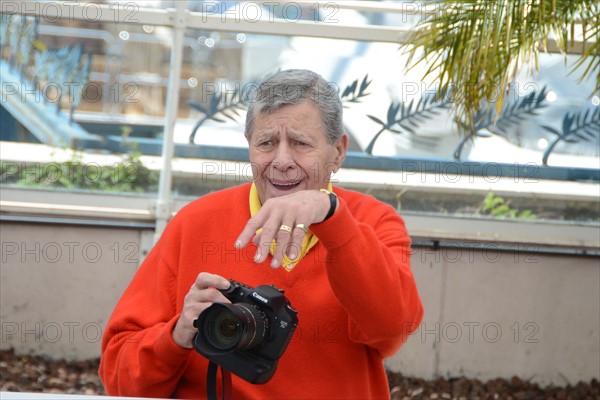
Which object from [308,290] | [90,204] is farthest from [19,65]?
[308,290]

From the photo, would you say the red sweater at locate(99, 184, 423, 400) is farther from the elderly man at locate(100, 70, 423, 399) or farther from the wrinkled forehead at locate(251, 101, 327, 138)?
the wrinkled forehead at locate(251, 101, 327, 138)

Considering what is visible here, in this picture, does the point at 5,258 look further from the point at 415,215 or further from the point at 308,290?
the point at 308,290

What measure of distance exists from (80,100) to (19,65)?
38cm

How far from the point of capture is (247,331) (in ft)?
6.37

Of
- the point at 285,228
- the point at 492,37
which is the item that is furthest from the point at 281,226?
the point at 492,37

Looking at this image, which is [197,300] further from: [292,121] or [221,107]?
[221,107]

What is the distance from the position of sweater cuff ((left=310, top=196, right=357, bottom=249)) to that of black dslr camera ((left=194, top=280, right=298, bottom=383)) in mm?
178

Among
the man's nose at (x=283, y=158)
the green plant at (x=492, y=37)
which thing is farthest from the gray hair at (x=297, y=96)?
the green plant at (x=492, y=37)

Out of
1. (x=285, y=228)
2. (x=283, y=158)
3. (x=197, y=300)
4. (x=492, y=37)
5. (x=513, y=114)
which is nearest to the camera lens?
(x=285, y=228)

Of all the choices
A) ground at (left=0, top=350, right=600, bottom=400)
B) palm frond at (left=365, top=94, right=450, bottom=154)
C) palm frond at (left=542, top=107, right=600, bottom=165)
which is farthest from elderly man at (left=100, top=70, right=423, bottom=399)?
palm frond at (left=542, top=107, right=600, bottom=165)

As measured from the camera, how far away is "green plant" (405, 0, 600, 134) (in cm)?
378

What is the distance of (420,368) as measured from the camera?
190 inches

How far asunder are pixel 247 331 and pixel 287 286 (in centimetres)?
45

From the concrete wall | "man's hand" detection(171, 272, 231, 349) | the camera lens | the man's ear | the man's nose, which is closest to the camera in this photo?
the camera lens
